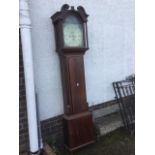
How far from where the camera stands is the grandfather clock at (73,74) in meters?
2.08

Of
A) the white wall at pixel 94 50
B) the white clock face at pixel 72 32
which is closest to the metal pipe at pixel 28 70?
the white wall at pixel 94 50

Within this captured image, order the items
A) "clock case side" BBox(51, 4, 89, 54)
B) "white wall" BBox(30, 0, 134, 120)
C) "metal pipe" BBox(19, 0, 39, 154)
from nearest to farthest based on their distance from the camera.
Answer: "metal pipe" BBox(19, 0, 39, 154), "clock case side" BBox(51, 4, 89, 54), "white wall" BBox(30, 0, 134, 120)

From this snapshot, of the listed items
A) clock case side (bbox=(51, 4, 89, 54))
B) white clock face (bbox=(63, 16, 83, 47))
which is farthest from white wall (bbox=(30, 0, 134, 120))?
white clock face (bbox=(63, 16, 83, 47))

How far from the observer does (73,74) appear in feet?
7.08

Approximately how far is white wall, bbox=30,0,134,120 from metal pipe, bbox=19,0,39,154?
31 centimetres

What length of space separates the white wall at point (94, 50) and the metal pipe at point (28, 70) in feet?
1.02

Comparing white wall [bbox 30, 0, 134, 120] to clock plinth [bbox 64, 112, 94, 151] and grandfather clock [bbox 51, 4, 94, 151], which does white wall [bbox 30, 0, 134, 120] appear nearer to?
grandfather clock [bbox 51, 4, 94, 151]

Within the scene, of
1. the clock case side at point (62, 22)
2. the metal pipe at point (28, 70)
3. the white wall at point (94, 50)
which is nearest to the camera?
the metal pipe at point (28, 70)

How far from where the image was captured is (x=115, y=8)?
9.46 feet

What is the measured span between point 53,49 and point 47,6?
52 centimetres

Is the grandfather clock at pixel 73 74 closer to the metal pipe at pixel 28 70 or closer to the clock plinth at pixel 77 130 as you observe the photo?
the clock plinth at pixel 77 130

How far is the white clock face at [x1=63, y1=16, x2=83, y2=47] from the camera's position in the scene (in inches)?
81.9

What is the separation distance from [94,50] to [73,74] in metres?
0.71
